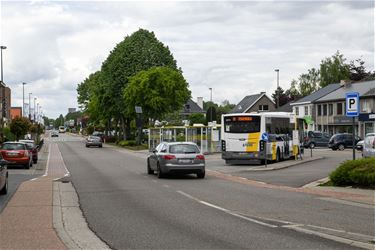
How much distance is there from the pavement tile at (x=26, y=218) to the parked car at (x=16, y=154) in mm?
18630

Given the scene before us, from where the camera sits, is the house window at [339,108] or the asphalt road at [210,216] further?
the house window at [339,108]

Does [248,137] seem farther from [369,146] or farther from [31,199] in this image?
[31,199]

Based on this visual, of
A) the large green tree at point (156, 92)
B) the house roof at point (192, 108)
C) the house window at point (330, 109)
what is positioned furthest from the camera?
the house roof at point (192, 108)

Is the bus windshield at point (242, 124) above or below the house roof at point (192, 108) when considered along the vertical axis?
below

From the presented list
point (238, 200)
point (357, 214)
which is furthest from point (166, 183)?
point (357, 214)

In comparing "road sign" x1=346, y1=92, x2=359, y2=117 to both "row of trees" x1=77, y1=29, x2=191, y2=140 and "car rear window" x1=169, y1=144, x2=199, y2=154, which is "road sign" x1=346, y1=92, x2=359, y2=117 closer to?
"car rear window" x1=169, y1=144, x2=199, y2=154

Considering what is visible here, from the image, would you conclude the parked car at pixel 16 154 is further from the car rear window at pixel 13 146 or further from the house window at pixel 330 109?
the house window at pixel 330 109

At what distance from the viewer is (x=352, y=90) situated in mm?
74000

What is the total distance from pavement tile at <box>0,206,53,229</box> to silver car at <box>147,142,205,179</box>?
1009 cm

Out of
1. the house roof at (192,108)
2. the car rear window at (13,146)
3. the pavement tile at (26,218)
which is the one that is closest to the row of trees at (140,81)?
the car rear window at (13,146)

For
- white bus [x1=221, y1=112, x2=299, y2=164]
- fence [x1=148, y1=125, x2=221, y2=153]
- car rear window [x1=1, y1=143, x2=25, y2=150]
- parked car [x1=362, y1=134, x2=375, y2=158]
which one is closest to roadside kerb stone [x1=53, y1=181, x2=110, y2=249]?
car rear window [x1=1, y1=143, x2=25, y2=150]

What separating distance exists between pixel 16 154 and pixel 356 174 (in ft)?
64.7

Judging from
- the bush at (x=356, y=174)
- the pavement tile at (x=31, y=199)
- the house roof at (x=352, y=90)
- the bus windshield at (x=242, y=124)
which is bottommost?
the pavement tile at (x=31, y=199)

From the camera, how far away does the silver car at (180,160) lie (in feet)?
78.4
